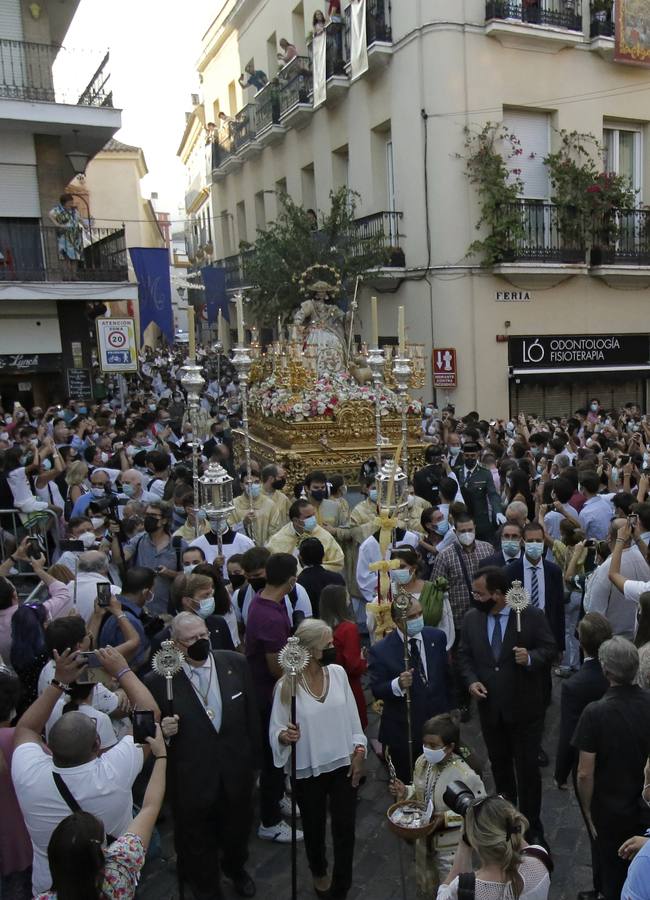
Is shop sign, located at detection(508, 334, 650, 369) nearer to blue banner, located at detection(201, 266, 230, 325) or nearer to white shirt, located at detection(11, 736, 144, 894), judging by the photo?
blue banner, located at detection(201, 266, 230, 325)

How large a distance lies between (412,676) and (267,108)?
71.0 ft

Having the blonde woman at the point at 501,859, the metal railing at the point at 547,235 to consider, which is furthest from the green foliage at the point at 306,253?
the blonde woman at the point at 501,859

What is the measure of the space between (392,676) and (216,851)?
1276 mm

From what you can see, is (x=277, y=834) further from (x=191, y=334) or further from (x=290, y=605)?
(x=191, y=334)

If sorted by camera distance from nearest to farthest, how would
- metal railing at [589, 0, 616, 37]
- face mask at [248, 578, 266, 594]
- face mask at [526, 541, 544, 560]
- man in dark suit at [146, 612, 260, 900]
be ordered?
man in dark suit at [146, 612, 260, 900] < face mask at [248, 578, 266, 594] < face mask at [526, 541, 544, 560] < metal railing at [589, 0, 616, 37]

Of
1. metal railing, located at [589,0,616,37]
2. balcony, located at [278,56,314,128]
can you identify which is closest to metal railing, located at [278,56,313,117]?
balcony, located at [278,56,314,128]

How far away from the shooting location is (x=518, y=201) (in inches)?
614

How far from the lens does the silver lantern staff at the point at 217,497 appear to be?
6.15 meters

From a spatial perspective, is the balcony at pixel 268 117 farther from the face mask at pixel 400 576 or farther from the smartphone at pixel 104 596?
the smartphone at pixel 104 596

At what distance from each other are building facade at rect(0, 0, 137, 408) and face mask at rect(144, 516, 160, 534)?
409 inches

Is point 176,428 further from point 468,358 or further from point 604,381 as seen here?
point 604,381

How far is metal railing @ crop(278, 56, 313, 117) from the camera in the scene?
20.2m

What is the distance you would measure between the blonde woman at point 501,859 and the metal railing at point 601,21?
1756 centimetres

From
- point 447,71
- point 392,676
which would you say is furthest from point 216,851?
point 447,71
